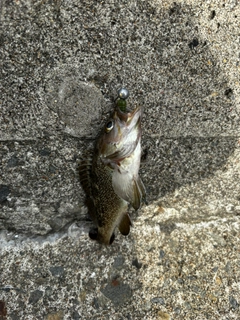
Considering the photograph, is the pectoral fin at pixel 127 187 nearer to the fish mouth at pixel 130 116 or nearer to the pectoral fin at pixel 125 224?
the pectoral fin at pixel 125 224

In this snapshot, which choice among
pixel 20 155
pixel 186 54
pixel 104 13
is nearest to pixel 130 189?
pixel 20 155

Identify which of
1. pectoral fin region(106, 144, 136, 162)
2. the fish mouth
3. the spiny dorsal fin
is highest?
the fish mouth

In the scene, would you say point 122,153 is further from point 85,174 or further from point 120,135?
point 85,174

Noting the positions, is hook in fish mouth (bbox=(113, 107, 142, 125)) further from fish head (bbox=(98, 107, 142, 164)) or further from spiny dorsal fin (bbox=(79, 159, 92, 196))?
spiny dorsal fin (bbox=(79, 159, 92, 196))

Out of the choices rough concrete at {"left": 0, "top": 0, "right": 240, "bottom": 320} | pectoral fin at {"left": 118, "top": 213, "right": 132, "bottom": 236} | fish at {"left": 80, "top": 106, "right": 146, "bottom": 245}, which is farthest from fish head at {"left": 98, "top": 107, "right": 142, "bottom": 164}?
pectoral fin at {"left": 118, "top": 213, "right": 132, "bottom": 236}

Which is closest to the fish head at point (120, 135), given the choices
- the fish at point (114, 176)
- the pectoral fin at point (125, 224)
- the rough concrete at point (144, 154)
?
the fish at point (114, 176)

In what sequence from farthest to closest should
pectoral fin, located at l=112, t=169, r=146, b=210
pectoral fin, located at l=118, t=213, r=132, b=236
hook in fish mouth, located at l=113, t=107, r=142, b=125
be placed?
pectoral fin, located at l=118, t=213, r=132, b=236
pectoral fin, located at l=112, t=169, r=146, b=210
hook in fish mouth, located at l=113, t=107, r=142, b=125

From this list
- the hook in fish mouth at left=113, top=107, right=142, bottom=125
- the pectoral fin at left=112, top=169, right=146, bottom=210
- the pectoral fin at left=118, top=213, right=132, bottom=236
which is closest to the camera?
the hook in fish mouth at left=113, top=107, right=142, bottom=125
